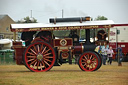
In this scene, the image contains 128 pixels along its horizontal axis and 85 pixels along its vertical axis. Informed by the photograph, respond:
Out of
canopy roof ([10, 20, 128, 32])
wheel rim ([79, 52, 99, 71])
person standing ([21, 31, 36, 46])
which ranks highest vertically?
canopy roof ([10, 20, 128, 32])

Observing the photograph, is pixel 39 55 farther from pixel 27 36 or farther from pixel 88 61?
pixel 88 61

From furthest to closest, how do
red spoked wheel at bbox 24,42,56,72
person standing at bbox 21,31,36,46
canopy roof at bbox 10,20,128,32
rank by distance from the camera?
person standing at bbox 21,31,36,46, red spoked wheel at bbox 24,42,56,72, canopy roof at bbox 10,20,128,32

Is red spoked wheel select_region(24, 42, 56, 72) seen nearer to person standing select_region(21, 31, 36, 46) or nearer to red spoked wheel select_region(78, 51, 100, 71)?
person standing select_region(21, 31, 36, 46)

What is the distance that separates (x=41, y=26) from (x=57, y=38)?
107 cm

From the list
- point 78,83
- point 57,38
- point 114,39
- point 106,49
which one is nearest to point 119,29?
point 114,39

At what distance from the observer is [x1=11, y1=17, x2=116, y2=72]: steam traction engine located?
17016 mm

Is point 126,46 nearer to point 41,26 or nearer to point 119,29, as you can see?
point 119,29

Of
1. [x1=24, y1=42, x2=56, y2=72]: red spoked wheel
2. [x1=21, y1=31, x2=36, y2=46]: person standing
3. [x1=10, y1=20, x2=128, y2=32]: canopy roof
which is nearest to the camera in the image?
[x1=10, y1=20, x2=128, y2=32]: canopy roof

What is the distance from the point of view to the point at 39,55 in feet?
56.7

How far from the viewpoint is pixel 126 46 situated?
33719 mm

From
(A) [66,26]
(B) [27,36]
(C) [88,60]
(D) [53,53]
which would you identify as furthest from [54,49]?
(C) [88,60]

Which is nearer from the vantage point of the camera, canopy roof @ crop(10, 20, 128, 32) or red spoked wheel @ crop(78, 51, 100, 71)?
canopy roof @ crop(10, 20, 128, 32)

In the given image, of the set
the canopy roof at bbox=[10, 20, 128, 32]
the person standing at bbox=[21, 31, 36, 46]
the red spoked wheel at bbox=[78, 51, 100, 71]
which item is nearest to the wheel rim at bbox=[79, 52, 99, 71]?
the red spoked wheel at bbox=[78, 51, 100, 71]

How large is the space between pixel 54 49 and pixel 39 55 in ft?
2.30
